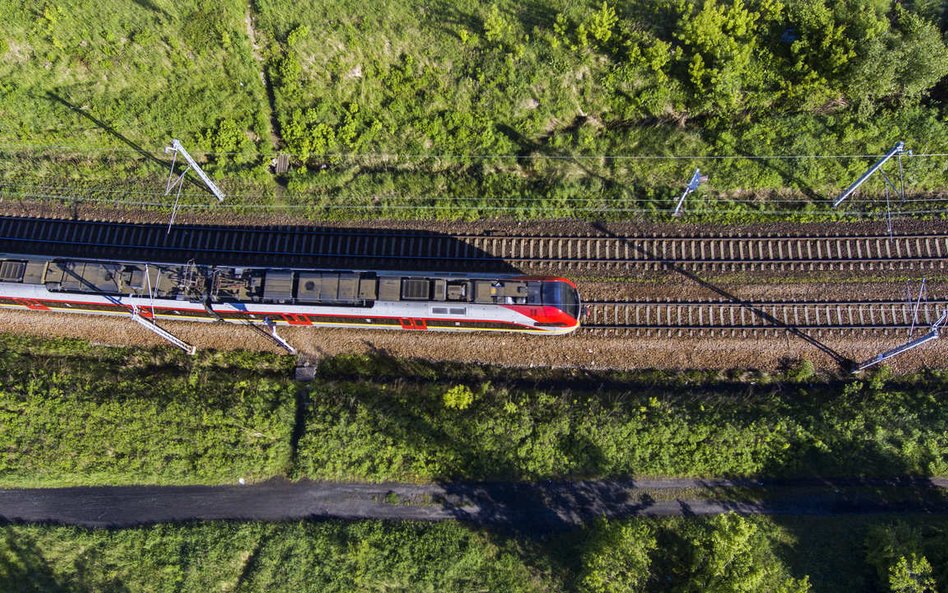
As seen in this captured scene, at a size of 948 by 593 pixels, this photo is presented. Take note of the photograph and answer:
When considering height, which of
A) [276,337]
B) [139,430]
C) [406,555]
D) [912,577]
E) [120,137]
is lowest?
[406,555]

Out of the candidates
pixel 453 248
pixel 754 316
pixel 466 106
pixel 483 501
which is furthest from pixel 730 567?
pixel 466 106

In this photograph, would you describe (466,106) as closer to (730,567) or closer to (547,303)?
(547,303)

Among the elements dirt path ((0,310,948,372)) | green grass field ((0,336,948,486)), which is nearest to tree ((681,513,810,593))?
green grass field ((0,336,948,486))

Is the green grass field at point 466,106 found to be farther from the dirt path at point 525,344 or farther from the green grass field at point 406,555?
the green grass field at point 406,555

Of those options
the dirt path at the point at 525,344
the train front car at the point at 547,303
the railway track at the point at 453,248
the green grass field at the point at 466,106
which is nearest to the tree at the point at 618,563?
the dirt path at the point at 525,344

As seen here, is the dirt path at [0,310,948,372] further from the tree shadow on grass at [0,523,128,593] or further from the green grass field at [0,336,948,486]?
the tree shadow on grass at [0,523,128,593]

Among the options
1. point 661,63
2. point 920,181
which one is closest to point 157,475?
point 661,63
